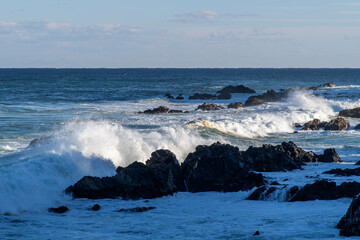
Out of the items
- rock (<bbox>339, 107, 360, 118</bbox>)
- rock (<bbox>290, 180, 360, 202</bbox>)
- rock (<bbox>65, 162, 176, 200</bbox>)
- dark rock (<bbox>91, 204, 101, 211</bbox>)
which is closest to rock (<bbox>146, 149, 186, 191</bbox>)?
rock (<bbox>65, 162, 176, 200</bbox>)

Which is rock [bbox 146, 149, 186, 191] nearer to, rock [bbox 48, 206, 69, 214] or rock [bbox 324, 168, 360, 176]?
rock [bbox 48, 206, 69, 214]

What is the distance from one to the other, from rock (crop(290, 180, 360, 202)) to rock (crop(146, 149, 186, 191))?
12.9 ft

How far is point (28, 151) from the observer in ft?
72.7

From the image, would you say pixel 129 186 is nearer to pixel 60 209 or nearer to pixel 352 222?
pixel 60 209

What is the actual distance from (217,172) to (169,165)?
1.79 meters

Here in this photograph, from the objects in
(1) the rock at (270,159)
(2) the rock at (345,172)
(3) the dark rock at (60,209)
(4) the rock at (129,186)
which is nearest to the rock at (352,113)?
(1) the rock at (270,159)

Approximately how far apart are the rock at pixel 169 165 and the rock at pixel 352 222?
6698mm

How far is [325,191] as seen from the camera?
51.1ft

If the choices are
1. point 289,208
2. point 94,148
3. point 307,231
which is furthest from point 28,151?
point 307,231

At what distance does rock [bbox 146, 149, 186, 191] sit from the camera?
17.4 meters

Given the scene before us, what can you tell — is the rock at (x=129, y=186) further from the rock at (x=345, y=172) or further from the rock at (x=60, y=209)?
the rock at (x=345, y=172)

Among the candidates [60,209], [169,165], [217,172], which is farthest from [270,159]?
[60,209]

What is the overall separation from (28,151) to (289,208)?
1192 cm

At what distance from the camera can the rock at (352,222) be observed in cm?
1122
